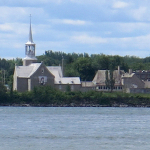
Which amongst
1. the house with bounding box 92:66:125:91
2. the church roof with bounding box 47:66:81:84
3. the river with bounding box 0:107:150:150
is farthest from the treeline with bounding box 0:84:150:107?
the river with bounding box 0:107:150:150

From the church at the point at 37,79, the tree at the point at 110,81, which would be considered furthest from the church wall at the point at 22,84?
the tree at the point at 110,81

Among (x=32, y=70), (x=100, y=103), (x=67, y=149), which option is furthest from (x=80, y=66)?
(x=67, y=149)

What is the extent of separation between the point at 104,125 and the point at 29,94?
159 feet

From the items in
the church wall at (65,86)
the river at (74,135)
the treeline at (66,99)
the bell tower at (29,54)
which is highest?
the bell tower at (29,54)

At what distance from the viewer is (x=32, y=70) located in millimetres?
115312

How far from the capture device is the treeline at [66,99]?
343 feet

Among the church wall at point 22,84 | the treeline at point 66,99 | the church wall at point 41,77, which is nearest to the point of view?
the treeline at point 66,99

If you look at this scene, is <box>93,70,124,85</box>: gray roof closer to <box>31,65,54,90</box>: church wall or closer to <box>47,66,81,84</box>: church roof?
<box>47,66,81,84</box>: church roof

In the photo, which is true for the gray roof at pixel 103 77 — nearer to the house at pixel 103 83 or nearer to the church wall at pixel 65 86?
the house at pixel 103 83

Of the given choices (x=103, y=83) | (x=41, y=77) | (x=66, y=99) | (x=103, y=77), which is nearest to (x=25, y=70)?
(x=41, y=77)

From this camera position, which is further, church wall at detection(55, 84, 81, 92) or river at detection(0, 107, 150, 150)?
church wall at detection(55, 84, 81, 92)

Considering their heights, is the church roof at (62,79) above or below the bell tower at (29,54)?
below

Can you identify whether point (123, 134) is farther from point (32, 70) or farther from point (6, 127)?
point (32, 70)

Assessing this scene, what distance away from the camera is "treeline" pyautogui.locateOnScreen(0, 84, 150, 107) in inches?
4112
